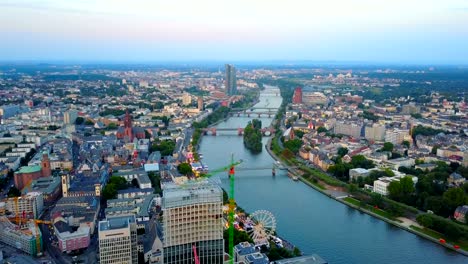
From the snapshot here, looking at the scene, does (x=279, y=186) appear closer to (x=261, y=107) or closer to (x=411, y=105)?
(x=411, y=105)

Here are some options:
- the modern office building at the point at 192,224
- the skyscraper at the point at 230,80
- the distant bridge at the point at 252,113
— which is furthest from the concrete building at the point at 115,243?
the skyscraper at the point at 230,80

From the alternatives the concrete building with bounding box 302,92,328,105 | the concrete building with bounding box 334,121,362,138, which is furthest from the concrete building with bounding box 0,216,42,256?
the concrete building with bounding box 302,92,328,105

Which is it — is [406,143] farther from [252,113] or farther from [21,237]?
[21,237]

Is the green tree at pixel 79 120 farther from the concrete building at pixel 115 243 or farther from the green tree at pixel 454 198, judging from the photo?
the green tree at pixel 454 198

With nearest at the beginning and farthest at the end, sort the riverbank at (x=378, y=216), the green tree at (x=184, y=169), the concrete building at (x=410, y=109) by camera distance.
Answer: the riverbank at (x=378, y=216) → the green tree at (x=184, y=169) → the concrete building at (x=410, y=109)

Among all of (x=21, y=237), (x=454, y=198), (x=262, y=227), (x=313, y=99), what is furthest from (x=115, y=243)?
(x=313, y=99)

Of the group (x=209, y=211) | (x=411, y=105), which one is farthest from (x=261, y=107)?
(x=209, y=211)
